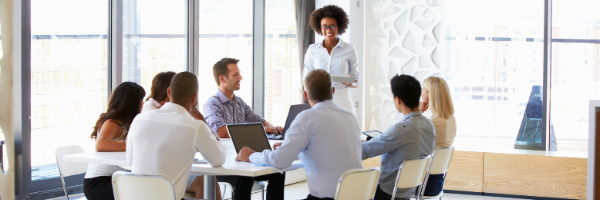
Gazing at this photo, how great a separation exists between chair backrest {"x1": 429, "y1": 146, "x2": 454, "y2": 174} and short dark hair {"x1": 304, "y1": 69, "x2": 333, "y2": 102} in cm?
96

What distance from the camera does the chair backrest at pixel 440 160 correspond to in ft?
9.90

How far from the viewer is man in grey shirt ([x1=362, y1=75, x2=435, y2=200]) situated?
8.97 ft

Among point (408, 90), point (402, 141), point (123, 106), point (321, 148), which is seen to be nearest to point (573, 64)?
point (408, 90)

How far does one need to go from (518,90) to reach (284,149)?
4.50m

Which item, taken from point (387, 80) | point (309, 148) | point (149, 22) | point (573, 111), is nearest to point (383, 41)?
point (387, 80)

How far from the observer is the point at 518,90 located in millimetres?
5902

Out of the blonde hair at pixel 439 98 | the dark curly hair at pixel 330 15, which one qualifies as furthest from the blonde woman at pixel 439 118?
the dark curly hair at pixel 330 15

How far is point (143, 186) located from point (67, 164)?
103cm

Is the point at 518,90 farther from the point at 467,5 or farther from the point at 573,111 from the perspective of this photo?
the point at 467,5

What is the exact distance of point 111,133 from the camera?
9.03 feet

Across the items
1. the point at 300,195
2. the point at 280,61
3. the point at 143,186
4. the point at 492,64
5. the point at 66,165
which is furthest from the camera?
the point at 492,64

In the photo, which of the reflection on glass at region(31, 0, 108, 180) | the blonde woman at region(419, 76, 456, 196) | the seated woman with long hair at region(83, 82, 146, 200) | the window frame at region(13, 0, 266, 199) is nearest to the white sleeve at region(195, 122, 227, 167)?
the seated woman with long hair at region(83, 82, 146, 200)

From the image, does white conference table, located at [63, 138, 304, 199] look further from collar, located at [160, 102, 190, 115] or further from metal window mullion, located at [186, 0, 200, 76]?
metal window mullion, located at [186, 0, 200, 76]

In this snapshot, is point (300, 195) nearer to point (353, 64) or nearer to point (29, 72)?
point (353, 64)
